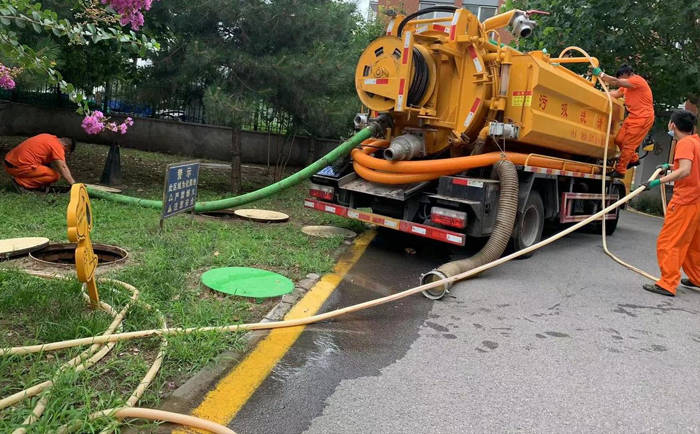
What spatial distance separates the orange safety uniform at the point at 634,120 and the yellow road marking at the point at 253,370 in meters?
6.37

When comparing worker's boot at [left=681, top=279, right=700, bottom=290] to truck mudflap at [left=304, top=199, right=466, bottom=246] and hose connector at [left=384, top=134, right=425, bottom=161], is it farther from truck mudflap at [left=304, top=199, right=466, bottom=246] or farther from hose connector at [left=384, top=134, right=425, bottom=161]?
hose connector at [left=384, top=134, right=425, bottom=161]

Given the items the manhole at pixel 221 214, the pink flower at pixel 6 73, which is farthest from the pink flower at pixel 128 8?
the manhole at pixel 221 214

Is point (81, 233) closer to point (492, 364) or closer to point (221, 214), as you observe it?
point (492, 364)

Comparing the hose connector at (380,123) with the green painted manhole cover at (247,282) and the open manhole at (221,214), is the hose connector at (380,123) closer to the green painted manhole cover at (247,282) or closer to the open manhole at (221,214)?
the open manhole at (221,214)

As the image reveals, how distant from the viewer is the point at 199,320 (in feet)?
11.6

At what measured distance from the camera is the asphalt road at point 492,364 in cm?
281

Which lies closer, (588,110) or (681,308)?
(681,308)

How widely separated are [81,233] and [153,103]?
6307mm

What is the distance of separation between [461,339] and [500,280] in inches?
76.4

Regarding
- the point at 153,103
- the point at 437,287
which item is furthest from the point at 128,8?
the point at 153,103

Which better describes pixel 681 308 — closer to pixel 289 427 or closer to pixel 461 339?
pixel 461 339

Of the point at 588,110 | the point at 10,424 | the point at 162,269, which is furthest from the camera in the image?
the point at 588,110

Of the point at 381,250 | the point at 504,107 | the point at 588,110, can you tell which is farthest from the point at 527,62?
the point at 381,250

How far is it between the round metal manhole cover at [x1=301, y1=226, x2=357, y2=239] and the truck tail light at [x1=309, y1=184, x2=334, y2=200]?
43 cm
